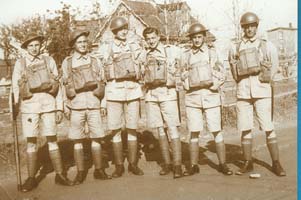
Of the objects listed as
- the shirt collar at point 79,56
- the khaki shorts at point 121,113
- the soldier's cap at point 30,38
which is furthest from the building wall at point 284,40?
the soldier's cap at point 30,38

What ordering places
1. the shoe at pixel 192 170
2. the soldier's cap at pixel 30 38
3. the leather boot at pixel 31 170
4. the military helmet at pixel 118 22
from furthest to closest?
1. the shoe at pixel 192 170
2. the military helmet at pixel 118 22
3. the leather boot at pixel 31 170
4. the soldier's cap at pixel 30 38

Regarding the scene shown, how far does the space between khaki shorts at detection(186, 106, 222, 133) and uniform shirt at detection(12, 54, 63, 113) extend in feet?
4.21

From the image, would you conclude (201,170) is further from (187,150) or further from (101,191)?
(101,191)

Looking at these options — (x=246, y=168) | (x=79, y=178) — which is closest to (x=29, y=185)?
(x=79, y=178)

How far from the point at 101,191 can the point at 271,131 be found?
1.75 m

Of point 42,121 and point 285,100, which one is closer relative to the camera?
point 42,121

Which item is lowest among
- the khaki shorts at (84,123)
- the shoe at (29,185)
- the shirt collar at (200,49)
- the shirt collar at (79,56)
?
the shoe at (29,185)

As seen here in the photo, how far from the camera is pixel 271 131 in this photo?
4230mm

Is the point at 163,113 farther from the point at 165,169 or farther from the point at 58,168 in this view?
the point at 58,168

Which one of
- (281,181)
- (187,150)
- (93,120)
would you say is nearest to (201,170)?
(187,150)

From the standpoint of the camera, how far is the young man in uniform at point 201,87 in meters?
4.16

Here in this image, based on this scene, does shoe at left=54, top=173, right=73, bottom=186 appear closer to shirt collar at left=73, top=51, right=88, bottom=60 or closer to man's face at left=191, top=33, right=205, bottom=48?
shirt collar at left=73, top=51, right=88, bottom=60

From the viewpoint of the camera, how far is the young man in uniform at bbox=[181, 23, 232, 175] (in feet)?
13.7

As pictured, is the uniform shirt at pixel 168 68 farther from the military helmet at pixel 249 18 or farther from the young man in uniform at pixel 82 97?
the military helmet at pixel 249 18
